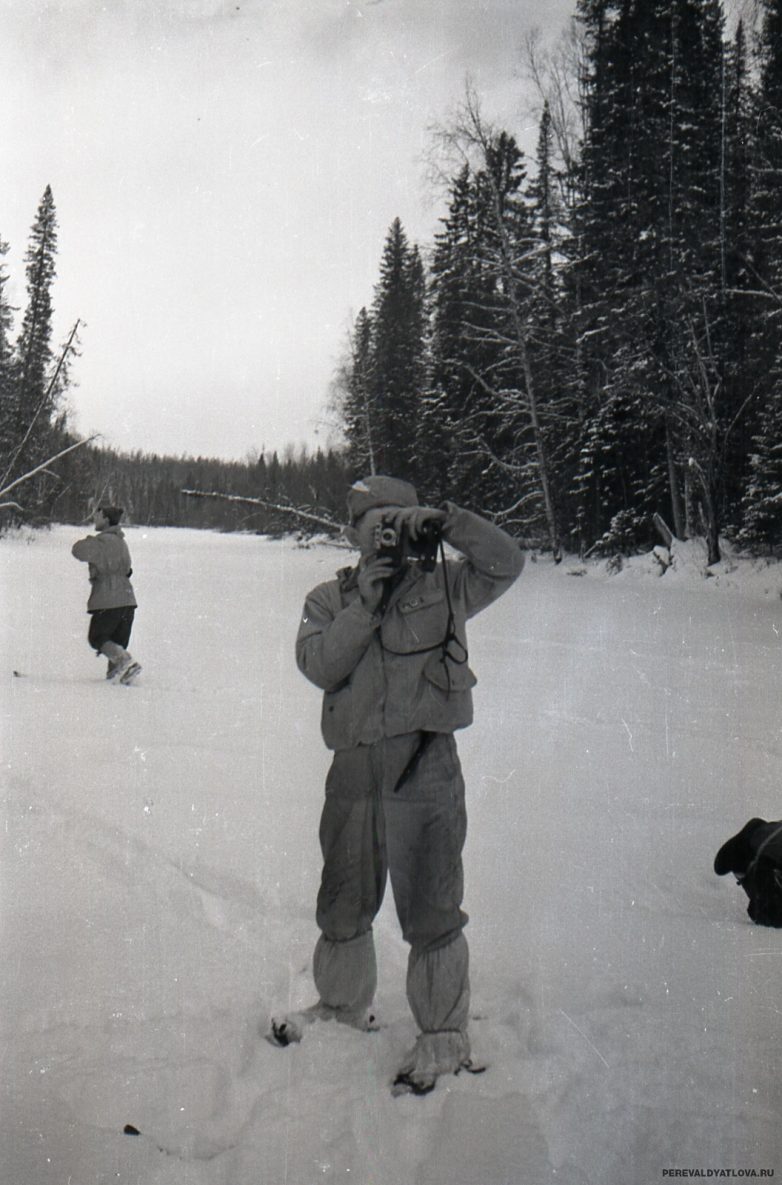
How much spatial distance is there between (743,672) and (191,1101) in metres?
8.70

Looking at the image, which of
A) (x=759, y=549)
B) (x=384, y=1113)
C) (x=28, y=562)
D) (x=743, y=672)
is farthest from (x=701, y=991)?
(x=28, y=562)

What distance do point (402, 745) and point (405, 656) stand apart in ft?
0.96

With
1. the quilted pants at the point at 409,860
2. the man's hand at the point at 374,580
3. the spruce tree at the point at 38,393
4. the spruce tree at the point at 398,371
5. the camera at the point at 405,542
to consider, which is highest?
the spruce tree at the point at 398,371

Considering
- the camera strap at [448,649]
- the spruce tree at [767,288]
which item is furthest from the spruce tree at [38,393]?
the spruce tree at [767,288]

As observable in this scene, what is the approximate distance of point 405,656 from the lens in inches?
107

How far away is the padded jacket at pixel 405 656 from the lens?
269cm

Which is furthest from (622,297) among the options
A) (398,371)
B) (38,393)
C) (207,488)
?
(207,488)

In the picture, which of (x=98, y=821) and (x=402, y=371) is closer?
(x=98, y=821)

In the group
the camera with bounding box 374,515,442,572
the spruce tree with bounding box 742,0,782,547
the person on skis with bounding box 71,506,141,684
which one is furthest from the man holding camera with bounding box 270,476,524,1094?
the spruce tree with bounding box 742,0,782,547

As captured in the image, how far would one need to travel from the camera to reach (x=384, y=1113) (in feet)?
7.95

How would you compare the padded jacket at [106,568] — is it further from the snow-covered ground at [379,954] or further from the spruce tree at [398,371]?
the spruce tree at [398,371]

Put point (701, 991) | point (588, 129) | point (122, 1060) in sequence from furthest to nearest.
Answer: point (588, 129) → point (701, 991) → point (122, 1060)

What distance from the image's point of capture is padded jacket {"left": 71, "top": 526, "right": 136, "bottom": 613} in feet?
28.0

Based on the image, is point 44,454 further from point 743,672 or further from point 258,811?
point 743,672
